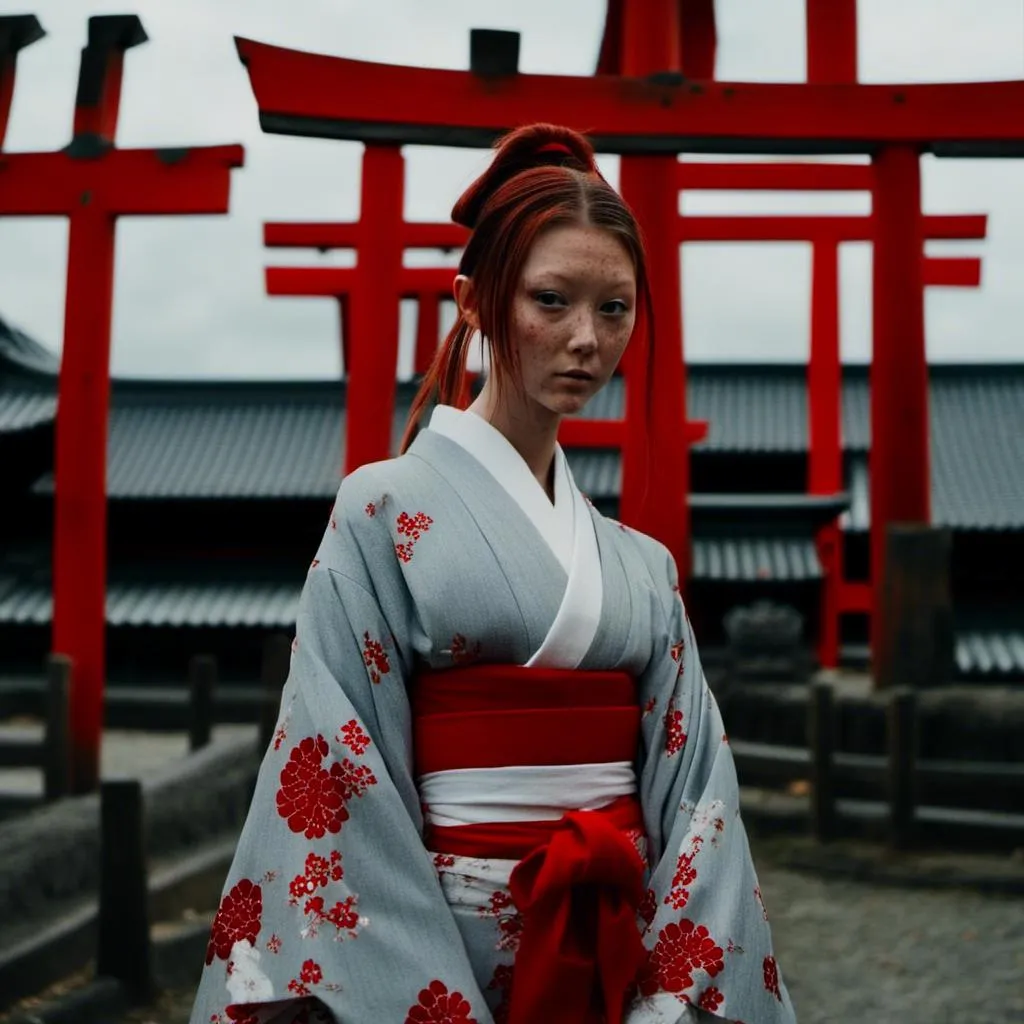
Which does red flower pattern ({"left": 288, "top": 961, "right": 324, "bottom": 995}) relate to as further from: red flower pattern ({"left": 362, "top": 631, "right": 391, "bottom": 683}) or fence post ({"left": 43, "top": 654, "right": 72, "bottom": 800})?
fence post ({"left": 43, "top": 654, "right": 72, "bottom": 800})

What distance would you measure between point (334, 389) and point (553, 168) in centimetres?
1448

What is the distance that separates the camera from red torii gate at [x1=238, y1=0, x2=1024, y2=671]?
15.8 feet

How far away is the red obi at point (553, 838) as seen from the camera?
5.64 feet

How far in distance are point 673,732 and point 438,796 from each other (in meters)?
0.34

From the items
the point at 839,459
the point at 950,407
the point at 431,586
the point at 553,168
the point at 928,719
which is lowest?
the point at 928,719

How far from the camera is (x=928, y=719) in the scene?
6.49 meters

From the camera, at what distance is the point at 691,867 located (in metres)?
1.84

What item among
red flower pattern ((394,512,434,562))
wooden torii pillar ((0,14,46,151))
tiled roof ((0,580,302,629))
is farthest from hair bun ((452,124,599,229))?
tiled roof ((0,580,302,629))

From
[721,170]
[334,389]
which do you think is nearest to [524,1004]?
[721,170]

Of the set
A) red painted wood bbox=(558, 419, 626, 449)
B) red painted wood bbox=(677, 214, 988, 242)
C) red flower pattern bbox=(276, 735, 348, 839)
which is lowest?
red flower pattern bbox=(276, 735, 348, 839)

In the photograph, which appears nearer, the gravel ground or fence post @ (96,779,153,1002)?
fence post @ (96,779,153,1002)

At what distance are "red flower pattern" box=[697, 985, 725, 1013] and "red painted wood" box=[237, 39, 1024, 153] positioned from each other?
3.63 meters

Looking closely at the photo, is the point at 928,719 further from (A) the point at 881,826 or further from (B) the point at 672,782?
(B) the point at 672,782

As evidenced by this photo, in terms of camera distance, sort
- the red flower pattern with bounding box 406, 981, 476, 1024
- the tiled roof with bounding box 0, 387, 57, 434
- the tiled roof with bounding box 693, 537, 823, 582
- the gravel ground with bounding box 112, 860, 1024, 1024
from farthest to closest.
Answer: the tiled roof with bounding box 0, 387, 57, 434
the tiled roof with bounding box 693, 537, 823, 582
the gravel ground with bounding box 112, 860, 1024, 1024
the red flower pattern with bounding box 406, 981, 476, 1024
